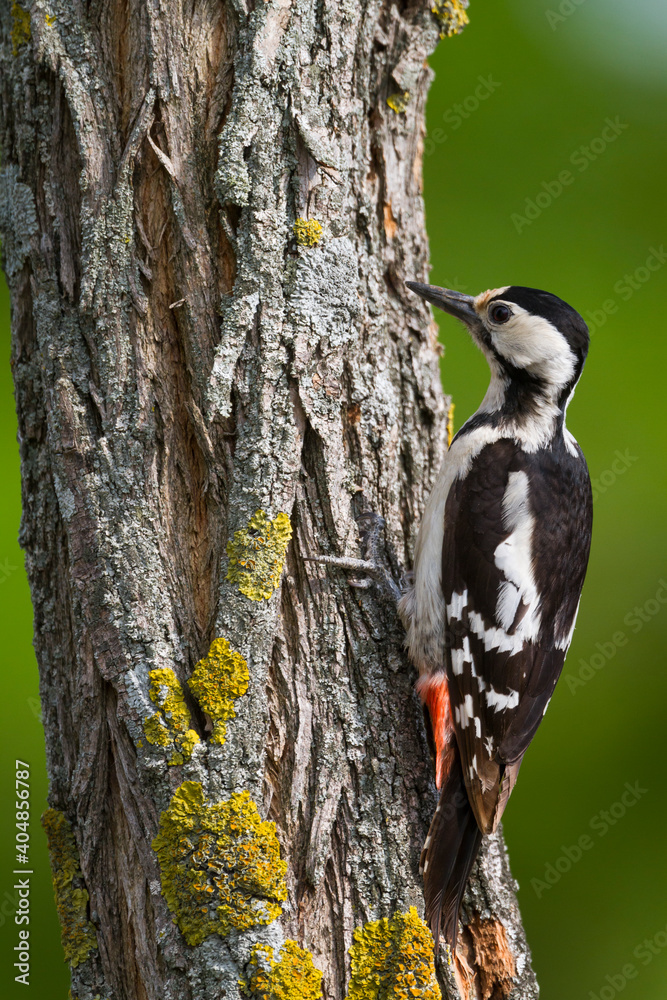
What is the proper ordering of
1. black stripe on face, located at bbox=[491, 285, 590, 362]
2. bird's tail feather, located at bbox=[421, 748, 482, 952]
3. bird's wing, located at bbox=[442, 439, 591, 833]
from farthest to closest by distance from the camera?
black stripe on face, located at bbox=[491, 285, 590, 362] → bird's wing, located at bbox=[442, 439, 591, 833] → bird's tail feather, located at bbox=[421, 748, 482, 952]

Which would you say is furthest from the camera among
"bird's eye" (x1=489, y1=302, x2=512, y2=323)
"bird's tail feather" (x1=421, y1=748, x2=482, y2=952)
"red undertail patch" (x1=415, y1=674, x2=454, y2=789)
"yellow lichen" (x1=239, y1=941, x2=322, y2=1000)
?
"bird's eye" (x1=489, y1=302, x2=512, y2=323)

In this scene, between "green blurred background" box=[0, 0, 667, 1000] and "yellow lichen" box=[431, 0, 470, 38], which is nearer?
"yellow lichen" box=[431, 0, 470, 38]

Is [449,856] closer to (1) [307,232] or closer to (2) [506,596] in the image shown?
(2) [506,596]

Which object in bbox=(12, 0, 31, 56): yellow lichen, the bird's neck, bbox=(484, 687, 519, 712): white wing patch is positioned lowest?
bbox=(484, 687, 519, 712): white wing patch

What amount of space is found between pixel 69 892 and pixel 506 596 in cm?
124

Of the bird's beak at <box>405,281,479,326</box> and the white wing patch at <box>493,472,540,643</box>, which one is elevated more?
the bird's beak at <box>405,281,479,326</box>

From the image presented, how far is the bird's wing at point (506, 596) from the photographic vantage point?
2111 mm

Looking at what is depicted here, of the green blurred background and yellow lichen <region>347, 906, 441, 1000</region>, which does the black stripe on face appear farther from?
yellow lichen <region>347, 906, 441, 1000</region>

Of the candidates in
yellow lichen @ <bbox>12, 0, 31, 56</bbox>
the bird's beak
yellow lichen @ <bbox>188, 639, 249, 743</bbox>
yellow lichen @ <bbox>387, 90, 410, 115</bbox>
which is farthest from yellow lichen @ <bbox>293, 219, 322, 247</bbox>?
yellow lichen @ <bbox>188, 639, 249, 743</bbox>

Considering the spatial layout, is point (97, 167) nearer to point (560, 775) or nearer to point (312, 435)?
point (312, 435)

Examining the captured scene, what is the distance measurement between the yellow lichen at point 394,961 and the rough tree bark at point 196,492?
17 mm

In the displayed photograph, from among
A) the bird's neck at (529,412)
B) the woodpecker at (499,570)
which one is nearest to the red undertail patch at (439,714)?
the woodpecker at (499,570)

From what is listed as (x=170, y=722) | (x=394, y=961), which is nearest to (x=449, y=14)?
(x=170, y=722)

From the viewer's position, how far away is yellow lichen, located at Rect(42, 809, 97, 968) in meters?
1.66
